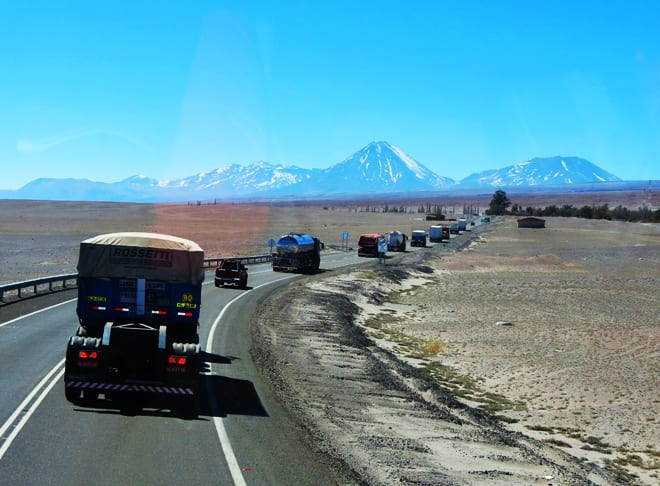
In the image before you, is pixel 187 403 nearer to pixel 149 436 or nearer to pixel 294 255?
pixel 149 436

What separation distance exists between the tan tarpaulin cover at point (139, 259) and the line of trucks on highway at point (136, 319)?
23 mm

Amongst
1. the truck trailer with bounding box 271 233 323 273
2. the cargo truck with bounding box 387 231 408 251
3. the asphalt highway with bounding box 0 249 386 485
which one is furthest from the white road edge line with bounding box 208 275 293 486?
the cargo truck with bounding box 387 231 408 251

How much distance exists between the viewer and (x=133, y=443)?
12.2 m

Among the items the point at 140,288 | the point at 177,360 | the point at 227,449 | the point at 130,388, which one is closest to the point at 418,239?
the point at 140,288

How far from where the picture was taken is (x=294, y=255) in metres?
56.6

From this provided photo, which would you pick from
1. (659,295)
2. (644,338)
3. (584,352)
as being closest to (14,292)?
(584,352)

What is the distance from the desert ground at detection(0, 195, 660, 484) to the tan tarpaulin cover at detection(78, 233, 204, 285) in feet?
12.6

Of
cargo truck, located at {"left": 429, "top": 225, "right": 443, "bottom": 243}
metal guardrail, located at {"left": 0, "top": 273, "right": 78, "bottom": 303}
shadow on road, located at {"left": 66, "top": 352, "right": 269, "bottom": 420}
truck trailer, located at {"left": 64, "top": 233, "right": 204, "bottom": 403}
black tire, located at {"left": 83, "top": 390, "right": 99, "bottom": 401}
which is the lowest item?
cargo truck, located at {"left": 429, "top": 225, "right": 443, "bottom": 243}

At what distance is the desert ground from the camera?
43.7 ft

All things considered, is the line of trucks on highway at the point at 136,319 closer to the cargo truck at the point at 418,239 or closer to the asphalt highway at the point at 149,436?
the asphalt highway at the point at 149,436

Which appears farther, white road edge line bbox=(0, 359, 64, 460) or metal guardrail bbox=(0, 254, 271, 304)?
metal guardrail bbox=(0, 254, 271, 304)

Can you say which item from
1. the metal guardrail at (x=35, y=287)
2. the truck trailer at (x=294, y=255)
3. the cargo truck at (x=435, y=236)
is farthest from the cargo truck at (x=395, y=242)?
the metal guardrail at (x=35, y=287)

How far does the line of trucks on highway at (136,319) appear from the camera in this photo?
47.2ft

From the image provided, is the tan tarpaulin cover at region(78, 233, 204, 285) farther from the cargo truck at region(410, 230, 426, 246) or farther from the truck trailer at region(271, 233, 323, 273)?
the cargo truck at region(410, 230, 426, 246)
